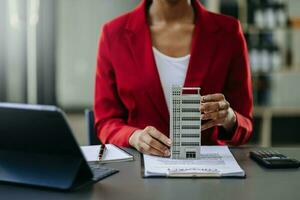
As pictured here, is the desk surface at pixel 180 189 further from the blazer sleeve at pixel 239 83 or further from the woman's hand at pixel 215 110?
the blazer sleeve at pixel 239 83

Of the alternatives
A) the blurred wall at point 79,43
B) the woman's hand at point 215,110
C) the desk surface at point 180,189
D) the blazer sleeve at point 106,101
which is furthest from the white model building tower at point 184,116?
the blurred wall at point 79,43

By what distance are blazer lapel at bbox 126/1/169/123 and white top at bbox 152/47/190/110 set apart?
4 centimetres

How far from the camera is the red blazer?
164 centimetres

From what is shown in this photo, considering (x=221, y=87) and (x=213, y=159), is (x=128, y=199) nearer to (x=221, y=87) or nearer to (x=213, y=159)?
(x=213, y=159)

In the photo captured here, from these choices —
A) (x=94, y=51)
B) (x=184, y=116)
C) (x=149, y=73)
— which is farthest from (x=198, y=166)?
(x=94, y=51)

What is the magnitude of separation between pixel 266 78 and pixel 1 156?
3321 mm

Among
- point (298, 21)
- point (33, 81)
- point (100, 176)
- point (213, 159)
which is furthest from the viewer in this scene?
point (298, 21)

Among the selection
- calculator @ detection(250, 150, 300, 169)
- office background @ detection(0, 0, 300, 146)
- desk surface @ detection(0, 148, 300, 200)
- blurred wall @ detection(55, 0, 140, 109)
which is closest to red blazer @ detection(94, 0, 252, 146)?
calculator @ detection(250, 150, 300, 169)

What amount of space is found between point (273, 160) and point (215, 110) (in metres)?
0.20

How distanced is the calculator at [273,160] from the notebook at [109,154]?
33 centimetres

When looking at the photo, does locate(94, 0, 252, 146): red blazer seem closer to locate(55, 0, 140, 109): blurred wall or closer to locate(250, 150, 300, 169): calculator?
locate(250, 150, 300, 169): calculator

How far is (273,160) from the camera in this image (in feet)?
4.07

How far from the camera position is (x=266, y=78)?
418cm

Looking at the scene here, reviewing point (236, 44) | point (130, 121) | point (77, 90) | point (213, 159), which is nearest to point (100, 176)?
point (213, 159)
